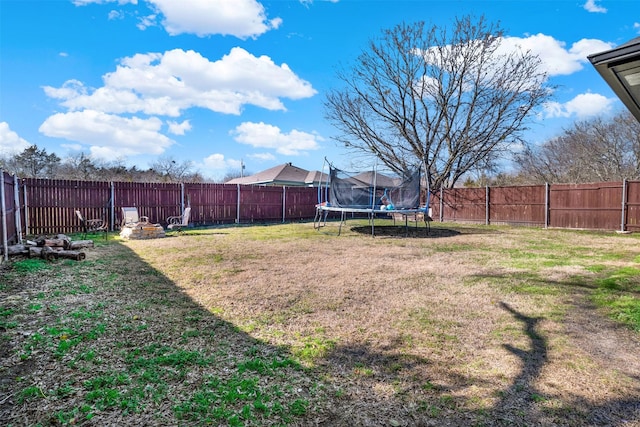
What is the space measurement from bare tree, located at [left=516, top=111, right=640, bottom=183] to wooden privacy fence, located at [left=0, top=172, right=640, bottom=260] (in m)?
4.30

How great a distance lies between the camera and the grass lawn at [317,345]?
187 centimetres

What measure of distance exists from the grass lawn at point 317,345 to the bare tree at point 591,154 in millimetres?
15520

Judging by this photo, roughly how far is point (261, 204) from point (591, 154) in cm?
1942

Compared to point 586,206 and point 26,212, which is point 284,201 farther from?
point 586,206

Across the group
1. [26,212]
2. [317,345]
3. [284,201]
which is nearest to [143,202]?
[26,212]

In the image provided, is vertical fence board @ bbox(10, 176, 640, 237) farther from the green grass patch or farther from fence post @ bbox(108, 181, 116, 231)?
the green grass patch

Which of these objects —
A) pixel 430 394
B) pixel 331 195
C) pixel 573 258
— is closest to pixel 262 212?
pixel 331 195

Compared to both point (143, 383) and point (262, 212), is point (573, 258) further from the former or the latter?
point (262, 212)

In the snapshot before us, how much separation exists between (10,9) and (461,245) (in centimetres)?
1052

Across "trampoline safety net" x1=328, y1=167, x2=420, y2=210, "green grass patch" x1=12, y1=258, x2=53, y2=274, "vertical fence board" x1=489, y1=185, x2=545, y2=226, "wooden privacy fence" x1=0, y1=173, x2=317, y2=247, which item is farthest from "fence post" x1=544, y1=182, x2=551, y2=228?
"green grass patch" x1=12, y1=258, x2=53, y2=274

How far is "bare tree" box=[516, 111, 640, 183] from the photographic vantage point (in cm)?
1819

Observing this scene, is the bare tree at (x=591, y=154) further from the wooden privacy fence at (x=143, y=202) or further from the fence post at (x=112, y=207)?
the fence post at (x=112, y=207)

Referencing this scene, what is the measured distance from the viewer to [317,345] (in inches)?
107

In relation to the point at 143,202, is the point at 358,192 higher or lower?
higher
